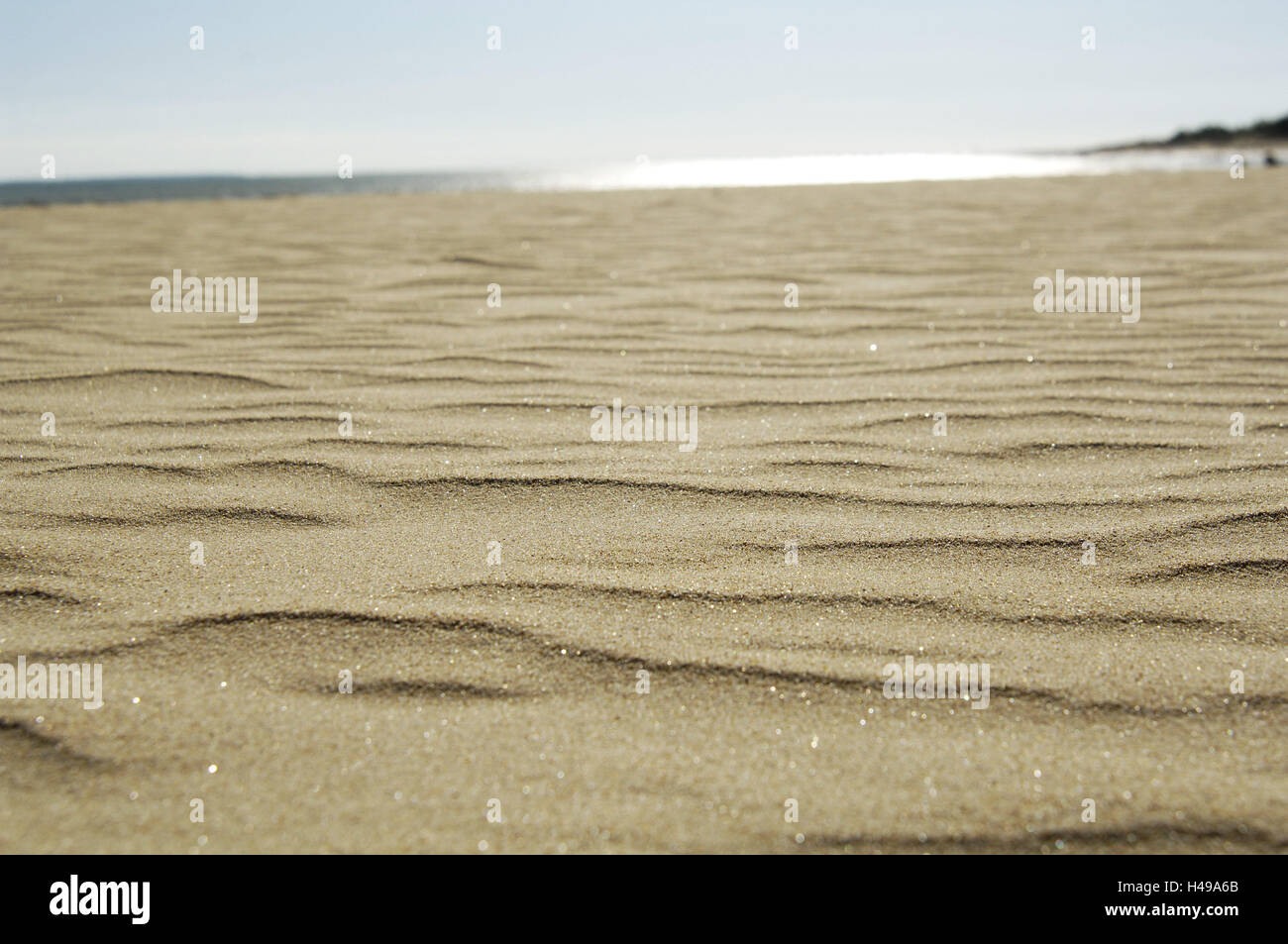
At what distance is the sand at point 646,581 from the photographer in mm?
1003

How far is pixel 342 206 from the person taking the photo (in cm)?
826

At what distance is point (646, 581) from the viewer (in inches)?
56.1

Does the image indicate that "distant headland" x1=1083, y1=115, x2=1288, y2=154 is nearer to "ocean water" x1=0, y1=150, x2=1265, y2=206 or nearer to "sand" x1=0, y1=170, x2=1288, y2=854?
"ocean water" x1=0, y1=150, x2=1265, y2=206

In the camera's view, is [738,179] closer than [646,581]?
No

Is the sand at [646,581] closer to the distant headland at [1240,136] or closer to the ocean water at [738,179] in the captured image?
the ocean water at [738,179]

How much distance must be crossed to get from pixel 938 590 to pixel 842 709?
0.34 metres

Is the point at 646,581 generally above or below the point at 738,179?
below

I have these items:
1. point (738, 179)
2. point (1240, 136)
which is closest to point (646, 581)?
point (738, 179)

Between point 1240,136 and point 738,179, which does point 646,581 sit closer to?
point 738,179

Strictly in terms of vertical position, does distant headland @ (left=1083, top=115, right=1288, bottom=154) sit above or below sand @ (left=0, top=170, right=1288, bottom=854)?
above

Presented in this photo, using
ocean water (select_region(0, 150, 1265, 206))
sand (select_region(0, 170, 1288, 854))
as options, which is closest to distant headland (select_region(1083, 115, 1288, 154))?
ocean water (select_region(0, 150, 1265, 206))

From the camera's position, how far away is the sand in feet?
3.29
